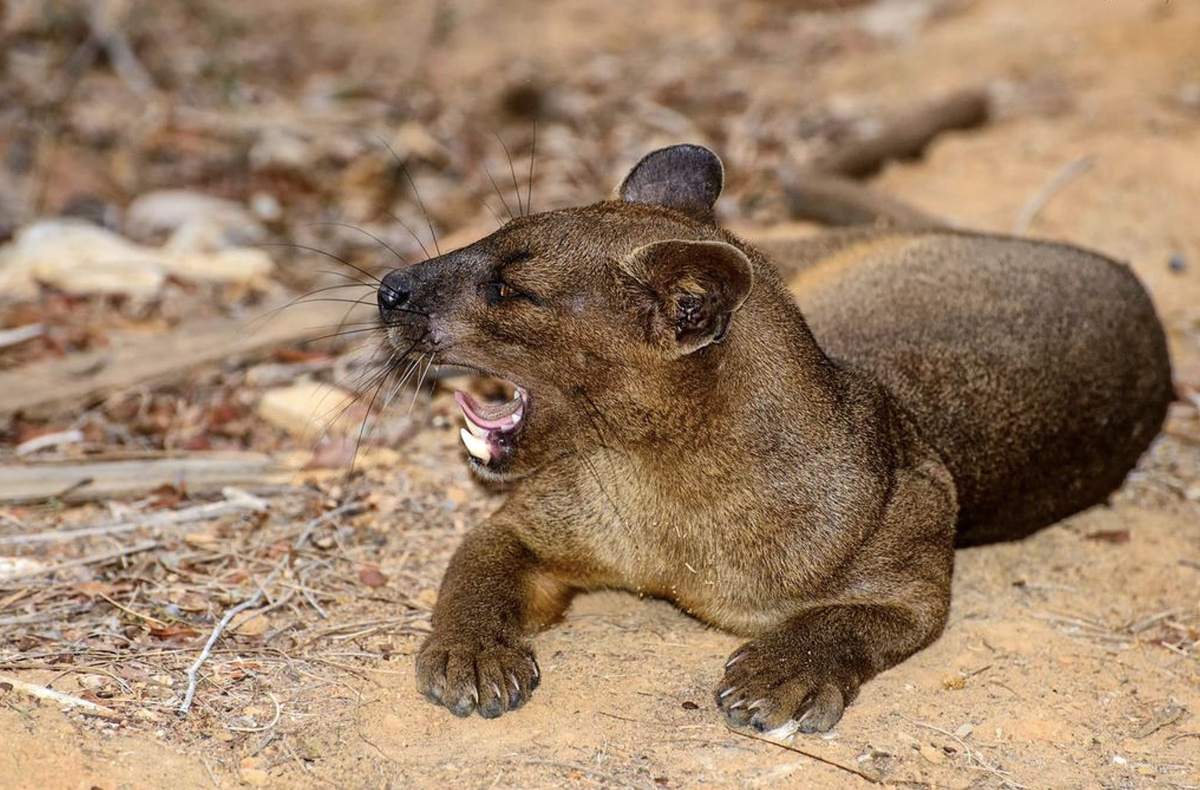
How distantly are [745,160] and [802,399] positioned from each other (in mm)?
5536

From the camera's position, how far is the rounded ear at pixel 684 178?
16.0 ft

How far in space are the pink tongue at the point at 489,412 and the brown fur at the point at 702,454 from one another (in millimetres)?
85

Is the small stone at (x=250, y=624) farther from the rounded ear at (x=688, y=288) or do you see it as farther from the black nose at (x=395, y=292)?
the rounded ear at (x=688, y=288)

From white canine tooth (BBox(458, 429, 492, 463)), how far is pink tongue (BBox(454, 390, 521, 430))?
5 cm

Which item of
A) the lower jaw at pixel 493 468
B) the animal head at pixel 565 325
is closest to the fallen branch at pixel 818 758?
the animal head at pixel 565 325

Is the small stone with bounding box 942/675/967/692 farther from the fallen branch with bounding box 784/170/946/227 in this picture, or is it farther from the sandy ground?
the fallen branch with bounding box 784/170/946/227

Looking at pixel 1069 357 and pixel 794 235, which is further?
pixel 794 235

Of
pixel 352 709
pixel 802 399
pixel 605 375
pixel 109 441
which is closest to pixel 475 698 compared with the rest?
pixel 352 709

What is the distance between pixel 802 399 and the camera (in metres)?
4.55

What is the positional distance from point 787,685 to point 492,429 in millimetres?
1163

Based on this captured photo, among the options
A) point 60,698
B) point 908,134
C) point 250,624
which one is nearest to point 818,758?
point 250,624

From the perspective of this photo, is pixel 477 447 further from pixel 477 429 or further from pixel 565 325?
pixel 565 325

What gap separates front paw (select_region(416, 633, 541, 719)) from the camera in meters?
4.31

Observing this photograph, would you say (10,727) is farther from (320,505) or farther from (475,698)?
(320,505)
